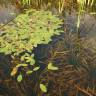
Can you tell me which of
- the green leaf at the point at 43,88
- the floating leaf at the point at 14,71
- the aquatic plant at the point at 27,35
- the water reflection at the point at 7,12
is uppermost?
the water reflection at the point at 7,12

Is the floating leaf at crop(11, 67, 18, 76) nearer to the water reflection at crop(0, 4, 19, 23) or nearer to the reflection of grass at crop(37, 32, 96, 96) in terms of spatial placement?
the reflection of grass at crop(37, 32, 96, 96)

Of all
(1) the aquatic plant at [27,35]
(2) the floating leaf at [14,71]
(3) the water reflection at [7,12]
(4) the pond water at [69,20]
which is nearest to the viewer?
(2) the floating leaf at [14,71]

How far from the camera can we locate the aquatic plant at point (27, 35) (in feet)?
7.59

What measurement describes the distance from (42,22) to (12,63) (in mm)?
855

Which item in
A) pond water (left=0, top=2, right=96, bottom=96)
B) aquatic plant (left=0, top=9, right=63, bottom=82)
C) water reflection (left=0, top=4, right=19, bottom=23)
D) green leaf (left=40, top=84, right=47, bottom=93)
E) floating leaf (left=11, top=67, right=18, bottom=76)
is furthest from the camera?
water reflection (left=0, top=4, right=19, bottom=23)

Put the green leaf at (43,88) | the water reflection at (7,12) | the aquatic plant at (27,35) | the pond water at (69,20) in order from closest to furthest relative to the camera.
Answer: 1. the green leaf at (43,88)
2. the aquatic plant at (27,35)
3. the pond water at (69,20)
4. the water reflection at (7,12)

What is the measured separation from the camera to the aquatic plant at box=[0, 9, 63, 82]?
2.31m

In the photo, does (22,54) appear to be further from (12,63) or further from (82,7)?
(82,7)

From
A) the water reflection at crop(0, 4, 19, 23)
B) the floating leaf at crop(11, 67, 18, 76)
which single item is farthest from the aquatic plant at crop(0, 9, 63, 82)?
the water reflection at crop(0, 4, 19, 23)

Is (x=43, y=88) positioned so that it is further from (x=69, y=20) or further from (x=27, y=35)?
(x=69, y=20)

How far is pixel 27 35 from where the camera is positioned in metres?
2.71

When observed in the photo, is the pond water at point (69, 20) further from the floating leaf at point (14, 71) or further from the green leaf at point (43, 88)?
the green leaf at point (43, 88)

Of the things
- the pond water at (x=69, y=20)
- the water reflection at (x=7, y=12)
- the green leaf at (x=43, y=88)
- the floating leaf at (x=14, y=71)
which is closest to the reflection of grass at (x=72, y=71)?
the green leaf at (x=43, y=88)

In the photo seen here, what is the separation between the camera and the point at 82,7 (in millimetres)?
3213
